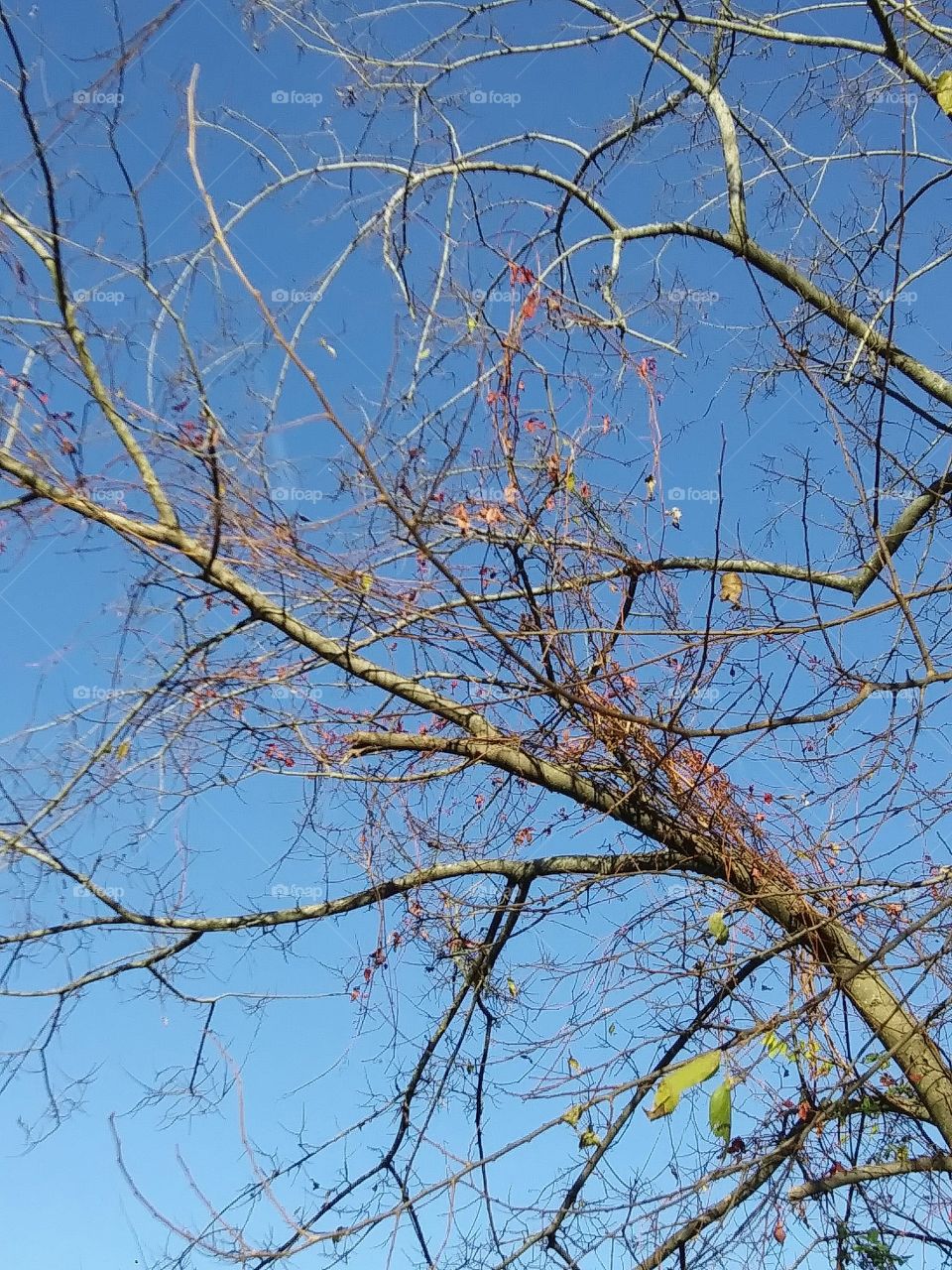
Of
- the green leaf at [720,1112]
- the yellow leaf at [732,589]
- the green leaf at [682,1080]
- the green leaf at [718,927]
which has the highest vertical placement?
the yellow leaf at [732,589]

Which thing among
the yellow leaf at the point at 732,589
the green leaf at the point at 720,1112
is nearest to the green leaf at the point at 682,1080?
the green leaf at the point at 720,1112

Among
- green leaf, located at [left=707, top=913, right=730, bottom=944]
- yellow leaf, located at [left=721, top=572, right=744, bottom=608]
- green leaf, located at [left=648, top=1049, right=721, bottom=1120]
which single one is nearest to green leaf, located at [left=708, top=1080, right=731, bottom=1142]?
green leaf, located at [left=648, top=1049, right=721, bottom=1120]

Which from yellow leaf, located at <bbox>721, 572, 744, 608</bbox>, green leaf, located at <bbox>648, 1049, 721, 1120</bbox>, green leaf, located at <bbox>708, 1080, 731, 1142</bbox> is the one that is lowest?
green leaf, located at <bbox>708, 1080, 731, 1142</bbox>

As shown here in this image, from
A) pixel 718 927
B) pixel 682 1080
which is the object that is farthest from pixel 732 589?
pixel 682 1080

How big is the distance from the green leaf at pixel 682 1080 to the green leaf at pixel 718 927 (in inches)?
36.7

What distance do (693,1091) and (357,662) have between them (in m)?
1.77

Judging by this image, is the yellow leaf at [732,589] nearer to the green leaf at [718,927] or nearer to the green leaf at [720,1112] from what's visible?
the green leaf at [718,927]

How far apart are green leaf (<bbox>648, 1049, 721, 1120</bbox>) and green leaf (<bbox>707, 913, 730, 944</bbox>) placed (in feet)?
3.06

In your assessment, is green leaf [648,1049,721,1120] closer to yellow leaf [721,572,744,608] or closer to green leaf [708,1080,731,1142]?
green leaf [708,1080,731,1142]

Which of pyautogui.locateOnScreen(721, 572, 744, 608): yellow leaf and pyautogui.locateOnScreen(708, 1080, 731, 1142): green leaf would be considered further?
pyautogui.locateOnScreen(721, 572, 744, 608): yellow leaf

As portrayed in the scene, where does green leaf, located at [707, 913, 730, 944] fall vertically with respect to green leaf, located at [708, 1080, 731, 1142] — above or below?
above

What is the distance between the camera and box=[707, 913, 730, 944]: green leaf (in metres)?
4.03

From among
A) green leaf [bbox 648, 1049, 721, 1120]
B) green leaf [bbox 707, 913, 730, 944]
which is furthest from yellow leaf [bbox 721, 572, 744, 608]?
green leaf [bbox 648, 1049, 721, 1120]

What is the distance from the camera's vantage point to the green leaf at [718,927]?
403 cm
